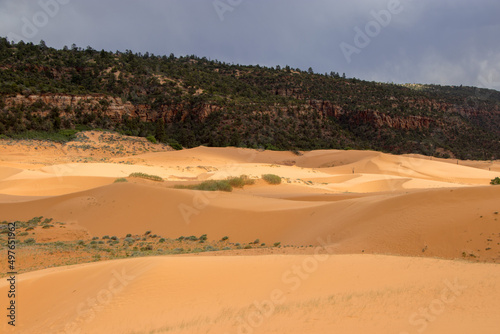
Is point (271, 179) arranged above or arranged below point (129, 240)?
above

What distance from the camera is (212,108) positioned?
53.1 m

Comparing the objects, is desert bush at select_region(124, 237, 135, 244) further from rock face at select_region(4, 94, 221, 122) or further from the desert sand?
rock face at select_region(4, 94, 221, 122)

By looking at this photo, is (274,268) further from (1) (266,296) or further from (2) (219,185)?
(2) (219,185)

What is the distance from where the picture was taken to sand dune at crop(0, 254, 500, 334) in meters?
4.16

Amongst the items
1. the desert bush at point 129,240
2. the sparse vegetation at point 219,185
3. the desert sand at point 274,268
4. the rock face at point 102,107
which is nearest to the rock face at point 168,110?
the rock face at point 102,107

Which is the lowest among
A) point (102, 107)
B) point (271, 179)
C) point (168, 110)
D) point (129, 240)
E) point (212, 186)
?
point (129, 240)

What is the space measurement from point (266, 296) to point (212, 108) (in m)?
49.0

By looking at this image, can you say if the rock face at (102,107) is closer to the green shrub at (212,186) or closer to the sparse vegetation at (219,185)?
the sparse vegetation at (219,185)

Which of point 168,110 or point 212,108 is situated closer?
point 212,108

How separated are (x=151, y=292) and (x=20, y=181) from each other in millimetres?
21777

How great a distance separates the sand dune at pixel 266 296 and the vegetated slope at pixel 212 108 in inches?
1521

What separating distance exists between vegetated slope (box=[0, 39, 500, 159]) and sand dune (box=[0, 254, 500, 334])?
127 ft

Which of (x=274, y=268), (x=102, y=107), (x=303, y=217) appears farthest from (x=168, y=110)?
(x=274, y=268)

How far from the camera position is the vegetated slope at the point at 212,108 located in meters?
43.7
